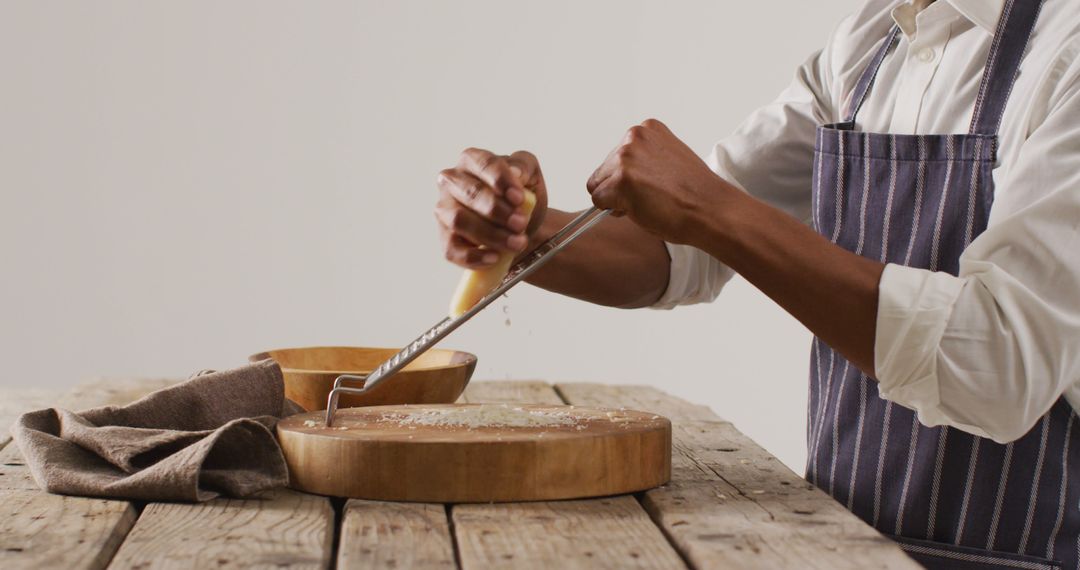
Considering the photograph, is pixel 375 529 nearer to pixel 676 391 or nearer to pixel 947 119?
pixel 947 119

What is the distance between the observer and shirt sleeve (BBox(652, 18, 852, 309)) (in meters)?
1.80

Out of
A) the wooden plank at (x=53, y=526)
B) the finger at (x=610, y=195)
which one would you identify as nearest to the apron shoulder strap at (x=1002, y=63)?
the finger at (x=610, y=195)

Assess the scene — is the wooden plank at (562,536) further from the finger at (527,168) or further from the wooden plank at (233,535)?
the finger at (527,168)

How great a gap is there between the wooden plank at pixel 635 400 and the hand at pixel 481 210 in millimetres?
549

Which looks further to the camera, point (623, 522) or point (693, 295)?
point (693, 295)

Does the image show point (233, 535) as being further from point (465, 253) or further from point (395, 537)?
point (465, 253)

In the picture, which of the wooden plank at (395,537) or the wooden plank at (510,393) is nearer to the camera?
the wooden plank at (395,537)

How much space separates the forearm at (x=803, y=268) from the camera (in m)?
1.23

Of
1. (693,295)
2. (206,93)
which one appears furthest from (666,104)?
(693,295)

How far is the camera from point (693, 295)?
1.96 metres

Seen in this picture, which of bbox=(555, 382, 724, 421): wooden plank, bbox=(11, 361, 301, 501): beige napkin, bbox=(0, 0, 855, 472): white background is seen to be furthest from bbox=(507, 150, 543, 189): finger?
bbox=(0, 0, 855, 472): white background

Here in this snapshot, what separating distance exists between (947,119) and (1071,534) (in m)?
0.52

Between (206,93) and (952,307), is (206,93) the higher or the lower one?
the higher one

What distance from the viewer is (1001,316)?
48.0 inches
